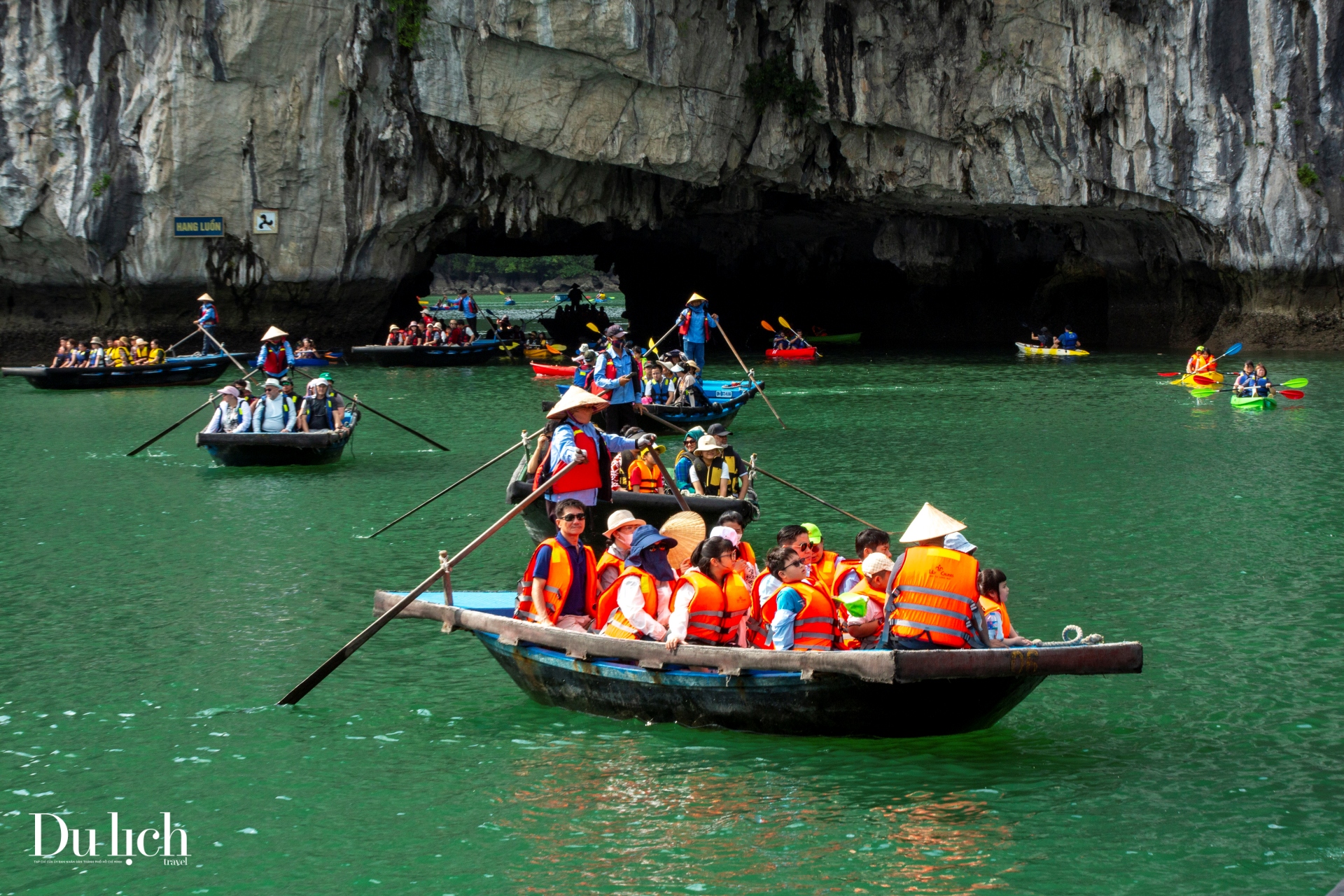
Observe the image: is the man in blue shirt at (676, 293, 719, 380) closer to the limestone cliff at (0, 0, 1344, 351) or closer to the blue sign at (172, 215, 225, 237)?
the limestone cliff at (0, 0, 1344, 351)

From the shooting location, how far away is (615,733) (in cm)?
769

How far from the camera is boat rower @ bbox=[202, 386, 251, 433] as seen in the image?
17.9 meters

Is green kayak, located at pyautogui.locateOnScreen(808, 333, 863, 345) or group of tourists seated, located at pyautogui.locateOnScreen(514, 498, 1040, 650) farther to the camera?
green kayak, located at pyautogui.locateOnScreen(808, 333, 863, 345)

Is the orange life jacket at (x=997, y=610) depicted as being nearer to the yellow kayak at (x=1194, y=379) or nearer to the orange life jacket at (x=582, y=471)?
the orange life jacket at (x=582, y=471)

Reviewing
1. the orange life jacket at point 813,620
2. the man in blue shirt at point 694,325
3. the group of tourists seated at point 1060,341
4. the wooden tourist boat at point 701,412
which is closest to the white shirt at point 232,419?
the wooden tourist boat at point 701,412

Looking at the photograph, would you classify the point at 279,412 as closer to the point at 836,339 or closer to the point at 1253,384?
the point at 1253,384

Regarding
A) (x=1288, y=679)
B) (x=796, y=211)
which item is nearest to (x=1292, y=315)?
(x=796, y=211)

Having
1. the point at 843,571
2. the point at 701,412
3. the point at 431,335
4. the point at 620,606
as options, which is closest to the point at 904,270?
the point at 431,335

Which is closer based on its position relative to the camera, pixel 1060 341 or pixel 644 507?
pixel 644 507

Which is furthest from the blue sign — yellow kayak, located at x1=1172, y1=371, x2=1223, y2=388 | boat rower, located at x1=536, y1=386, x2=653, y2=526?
boat rower, located at x1=536, y1=386, x2=653, y2=526

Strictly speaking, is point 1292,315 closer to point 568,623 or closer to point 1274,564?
point 1274,564

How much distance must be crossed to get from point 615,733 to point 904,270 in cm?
3703

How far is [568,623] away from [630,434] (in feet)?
16.0

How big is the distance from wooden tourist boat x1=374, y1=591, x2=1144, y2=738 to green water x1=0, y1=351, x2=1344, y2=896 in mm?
166
